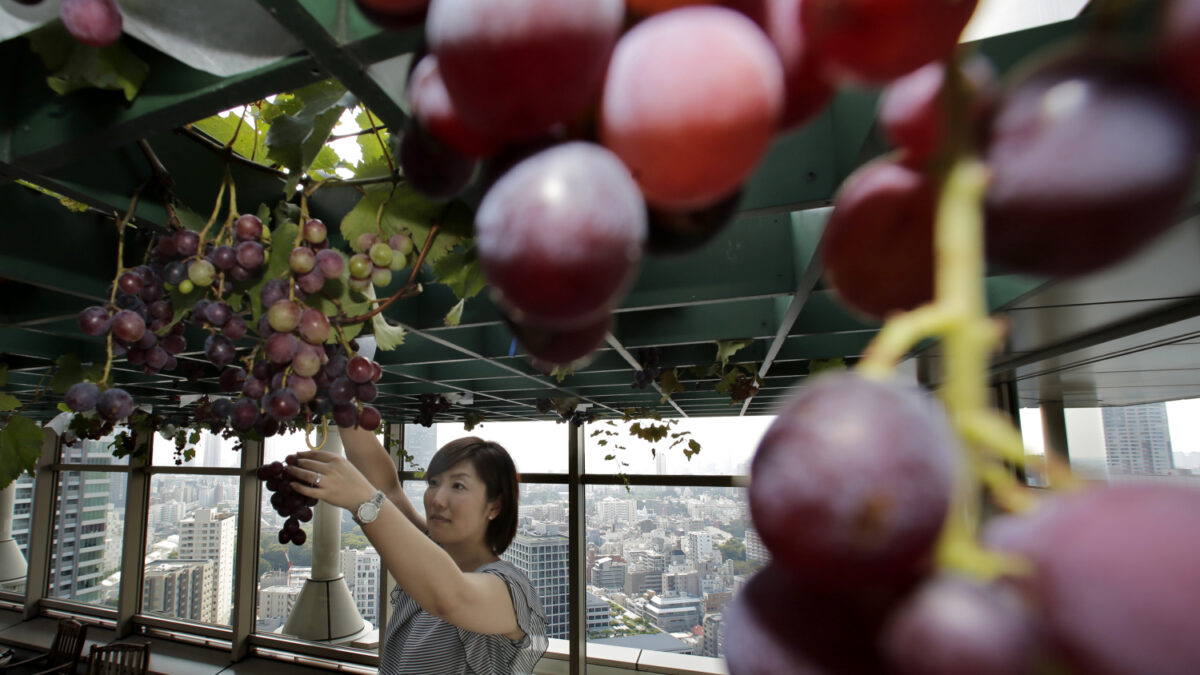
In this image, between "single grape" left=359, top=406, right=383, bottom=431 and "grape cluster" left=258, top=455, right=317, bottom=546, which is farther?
"grape cluster" left=258, top=455, right=317, bottom=546

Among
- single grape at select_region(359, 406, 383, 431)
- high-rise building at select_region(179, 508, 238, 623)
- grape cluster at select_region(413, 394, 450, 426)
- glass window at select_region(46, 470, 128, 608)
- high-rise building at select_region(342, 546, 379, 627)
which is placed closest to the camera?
single grape at select_region(359, 406, 383, 431)

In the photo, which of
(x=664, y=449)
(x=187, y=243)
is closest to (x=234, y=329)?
(x=187, y=243)

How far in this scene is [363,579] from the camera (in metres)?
6.04

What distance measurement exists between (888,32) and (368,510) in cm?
167

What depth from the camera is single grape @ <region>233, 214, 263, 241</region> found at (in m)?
1.01

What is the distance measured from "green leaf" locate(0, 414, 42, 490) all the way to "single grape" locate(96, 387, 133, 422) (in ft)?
1.25

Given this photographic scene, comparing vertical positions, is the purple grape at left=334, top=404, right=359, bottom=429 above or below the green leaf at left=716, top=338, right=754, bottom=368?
below

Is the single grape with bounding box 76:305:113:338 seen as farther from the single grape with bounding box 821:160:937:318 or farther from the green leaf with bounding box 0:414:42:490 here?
the single grape with bounding box 821:160:937:318

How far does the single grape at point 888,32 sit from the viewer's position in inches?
5.1

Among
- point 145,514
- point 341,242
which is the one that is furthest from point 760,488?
point 145,514

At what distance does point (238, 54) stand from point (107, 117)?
1.00 ft

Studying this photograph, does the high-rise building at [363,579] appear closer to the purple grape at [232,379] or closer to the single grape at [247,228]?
the purple grape at [232,379]

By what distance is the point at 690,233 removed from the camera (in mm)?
196

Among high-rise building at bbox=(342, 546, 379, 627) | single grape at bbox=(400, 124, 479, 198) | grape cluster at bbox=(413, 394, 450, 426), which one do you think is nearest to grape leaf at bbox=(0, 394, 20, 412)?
single grape at bbox=(400, 124, 479, 198)
